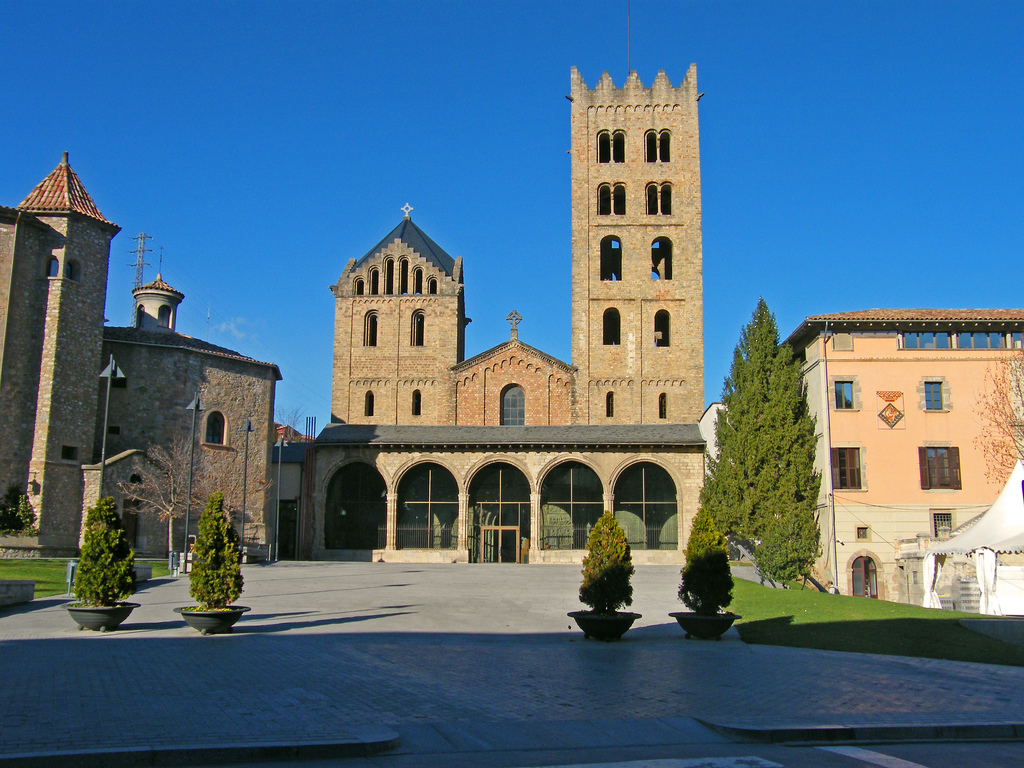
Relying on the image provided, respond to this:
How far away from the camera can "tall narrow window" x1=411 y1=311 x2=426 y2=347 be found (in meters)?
49.8

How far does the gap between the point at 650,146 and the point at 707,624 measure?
39780 mm

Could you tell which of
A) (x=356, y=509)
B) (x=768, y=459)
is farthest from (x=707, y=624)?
(x=356, y=509)

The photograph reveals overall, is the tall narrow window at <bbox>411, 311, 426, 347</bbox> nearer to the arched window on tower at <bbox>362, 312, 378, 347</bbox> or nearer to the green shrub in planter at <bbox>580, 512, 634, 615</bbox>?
the arched window on tower at <bbox>362, 312, 378, 347</bbox>

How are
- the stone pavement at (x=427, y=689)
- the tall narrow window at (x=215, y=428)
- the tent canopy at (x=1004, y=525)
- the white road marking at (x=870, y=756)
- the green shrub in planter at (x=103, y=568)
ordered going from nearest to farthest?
the white road marking at (x=870, y=756) → the stone pavement at (x=427, y=689) → the green shrub in planter at (x=103, y=568) → the tent canopy at (x=1004, y=525) → the tall narrow window at (x=215, y=428)

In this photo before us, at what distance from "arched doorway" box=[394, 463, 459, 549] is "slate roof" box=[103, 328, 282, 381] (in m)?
8.93

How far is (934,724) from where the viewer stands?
8.27 m

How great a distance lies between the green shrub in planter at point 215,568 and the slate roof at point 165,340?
25.1 meters

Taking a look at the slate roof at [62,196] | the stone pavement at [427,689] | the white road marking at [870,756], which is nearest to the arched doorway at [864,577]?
the stone pavement at [427,689]

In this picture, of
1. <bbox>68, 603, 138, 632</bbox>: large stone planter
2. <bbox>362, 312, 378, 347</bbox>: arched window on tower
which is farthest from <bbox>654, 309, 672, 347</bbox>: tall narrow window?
<bbox>68, 603, 138, 632</bbox>: large stone planter

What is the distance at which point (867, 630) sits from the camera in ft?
49.9

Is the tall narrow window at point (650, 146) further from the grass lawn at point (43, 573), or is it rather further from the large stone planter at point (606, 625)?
the large stone planter at point (606, 625)

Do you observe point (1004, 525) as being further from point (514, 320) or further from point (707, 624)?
point (514, 320)

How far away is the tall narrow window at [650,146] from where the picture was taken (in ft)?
162

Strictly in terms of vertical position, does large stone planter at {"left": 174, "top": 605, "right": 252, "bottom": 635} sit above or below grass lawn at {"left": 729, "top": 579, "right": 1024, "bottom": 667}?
Answer: above
